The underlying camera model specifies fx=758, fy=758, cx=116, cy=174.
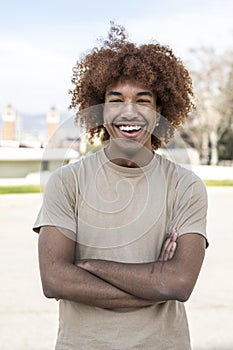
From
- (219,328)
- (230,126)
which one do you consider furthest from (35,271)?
(230,126)

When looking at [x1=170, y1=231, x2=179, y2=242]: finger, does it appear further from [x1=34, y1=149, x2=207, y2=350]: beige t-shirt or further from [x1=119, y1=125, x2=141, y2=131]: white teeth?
[x1=119, y1=125, x2=141, y2=131]: white teeth

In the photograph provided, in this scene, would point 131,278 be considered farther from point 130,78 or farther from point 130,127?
point 130,78

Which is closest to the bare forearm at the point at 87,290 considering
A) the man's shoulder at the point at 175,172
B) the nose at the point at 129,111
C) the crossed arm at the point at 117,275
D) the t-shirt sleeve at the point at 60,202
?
the crossed arm at the point at 117,275

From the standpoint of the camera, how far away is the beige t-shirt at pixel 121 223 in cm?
242

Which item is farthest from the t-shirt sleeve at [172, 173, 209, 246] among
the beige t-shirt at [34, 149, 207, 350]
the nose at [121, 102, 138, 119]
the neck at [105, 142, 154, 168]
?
the nose at [121, 102, 138, 119]

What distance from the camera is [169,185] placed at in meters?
2.54

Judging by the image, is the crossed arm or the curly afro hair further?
the curly afro hair

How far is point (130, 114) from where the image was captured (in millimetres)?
2506

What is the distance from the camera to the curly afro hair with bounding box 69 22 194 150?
2.57 metres

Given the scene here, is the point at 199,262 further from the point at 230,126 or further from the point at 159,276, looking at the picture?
the point at 230,126

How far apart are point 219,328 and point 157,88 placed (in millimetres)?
3940

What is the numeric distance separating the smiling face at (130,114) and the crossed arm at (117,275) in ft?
1.13

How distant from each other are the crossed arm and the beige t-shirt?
31 mm

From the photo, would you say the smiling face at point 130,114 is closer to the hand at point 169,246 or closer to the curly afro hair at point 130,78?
the curly afro hair at point 130,78
